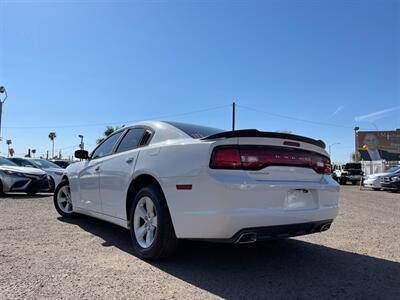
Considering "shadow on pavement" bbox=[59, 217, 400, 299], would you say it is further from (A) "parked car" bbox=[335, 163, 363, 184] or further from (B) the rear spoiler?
(A) "parked car" bbox=[335, 163, 363, 184]

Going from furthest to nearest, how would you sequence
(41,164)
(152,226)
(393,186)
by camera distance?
(393,186) → (41,164) → (152,226)

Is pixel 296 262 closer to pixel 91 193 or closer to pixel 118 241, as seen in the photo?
pixel 118 241

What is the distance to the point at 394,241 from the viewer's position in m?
5.26

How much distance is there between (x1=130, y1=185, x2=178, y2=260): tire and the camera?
3.78 m

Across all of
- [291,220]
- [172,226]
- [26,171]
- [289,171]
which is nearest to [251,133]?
[289,171]

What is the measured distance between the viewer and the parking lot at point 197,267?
315cm

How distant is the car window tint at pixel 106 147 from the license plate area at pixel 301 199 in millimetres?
2809

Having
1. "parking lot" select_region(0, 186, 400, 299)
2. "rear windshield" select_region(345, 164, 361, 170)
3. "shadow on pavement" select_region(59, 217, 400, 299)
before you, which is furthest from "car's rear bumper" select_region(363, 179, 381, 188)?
"shadow on pavement" select_region(59, 217, 400, 299)

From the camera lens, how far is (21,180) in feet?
36.9

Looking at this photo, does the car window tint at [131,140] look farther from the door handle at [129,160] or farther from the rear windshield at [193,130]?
the rear windshield at [193,130]

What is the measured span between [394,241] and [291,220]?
2573mm

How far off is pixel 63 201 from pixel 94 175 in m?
1.90

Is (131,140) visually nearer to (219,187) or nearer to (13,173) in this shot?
(219,187)

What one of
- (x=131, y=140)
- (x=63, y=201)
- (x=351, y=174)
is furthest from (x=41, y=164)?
(x=351, y=174)
